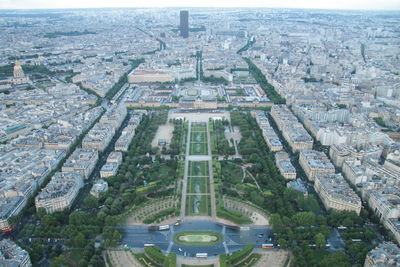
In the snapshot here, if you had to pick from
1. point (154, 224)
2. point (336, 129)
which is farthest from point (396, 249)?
point (336, 129)

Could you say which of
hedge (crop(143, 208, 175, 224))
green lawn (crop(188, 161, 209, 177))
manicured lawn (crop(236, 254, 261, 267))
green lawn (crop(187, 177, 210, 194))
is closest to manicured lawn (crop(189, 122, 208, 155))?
green lawn (crop(188, 161, 209, 177))

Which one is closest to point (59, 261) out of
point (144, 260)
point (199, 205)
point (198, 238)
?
point (144, 260)

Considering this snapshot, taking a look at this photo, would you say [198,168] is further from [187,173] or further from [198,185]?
[198,185]

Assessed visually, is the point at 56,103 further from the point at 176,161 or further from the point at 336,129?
the point at 336,129

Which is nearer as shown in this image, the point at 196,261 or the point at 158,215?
the point at 196,261

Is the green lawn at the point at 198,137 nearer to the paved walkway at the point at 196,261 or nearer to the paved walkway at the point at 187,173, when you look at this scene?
the paved walkway at the point at 187,173

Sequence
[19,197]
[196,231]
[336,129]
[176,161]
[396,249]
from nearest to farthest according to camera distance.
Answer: [396,249]
[196,231]
[19,197]
[176,161]
[336,129]
